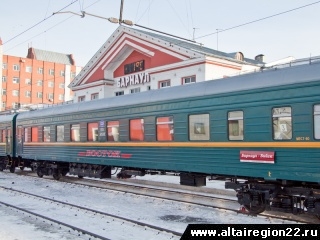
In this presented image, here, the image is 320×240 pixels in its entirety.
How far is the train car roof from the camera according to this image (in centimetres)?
898

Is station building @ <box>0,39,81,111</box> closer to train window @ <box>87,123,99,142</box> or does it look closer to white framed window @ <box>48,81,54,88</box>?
white framed window @ <box>48,81,54,88</box>

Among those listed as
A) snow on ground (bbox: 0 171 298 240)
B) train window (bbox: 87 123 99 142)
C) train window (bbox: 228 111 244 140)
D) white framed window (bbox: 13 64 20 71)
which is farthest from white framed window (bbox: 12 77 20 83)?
train window (bbox: 228 111 244 140)

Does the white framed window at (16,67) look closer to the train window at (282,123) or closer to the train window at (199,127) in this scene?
the train window at (199,127)

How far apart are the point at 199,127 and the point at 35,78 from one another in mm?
74685

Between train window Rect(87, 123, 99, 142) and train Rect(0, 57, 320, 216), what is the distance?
4 centimetres

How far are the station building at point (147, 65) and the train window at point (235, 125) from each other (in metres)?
12.2

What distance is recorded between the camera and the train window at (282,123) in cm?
914

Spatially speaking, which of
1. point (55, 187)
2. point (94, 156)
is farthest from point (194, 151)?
point (55, 187)

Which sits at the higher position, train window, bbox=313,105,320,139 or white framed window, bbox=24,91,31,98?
white framed window, bbox=24,91,31,98

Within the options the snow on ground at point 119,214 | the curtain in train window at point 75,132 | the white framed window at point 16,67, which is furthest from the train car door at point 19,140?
the white framed window at point 16,67

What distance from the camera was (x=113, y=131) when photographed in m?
14.8

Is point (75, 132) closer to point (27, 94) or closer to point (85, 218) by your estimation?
point (85, 218)

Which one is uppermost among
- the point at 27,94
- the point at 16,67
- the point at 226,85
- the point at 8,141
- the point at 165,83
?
the point at 16,67

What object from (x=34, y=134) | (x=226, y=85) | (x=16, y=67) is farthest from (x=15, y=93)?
(x=226, y=85)
